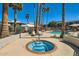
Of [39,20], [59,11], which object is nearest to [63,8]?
[59,11]

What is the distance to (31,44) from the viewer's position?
4.68 metres

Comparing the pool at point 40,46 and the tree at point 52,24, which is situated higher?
the tree at point 52,24

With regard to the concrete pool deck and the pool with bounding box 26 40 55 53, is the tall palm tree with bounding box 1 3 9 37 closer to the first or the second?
the concrete pool deck

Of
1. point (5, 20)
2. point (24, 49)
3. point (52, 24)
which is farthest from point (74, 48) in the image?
point (5, 20)

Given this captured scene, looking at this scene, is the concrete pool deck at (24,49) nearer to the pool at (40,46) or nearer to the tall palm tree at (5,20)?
the pool at (40,46)

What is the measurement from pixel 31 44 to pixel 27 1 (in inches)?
39.8

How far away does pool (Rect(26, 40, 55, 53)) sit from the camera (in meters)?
4.61

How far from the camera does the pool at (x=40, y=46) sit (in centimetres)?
461

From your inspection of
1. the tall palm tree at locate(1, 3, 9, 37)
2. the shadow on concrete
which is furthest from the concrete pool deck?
the tall palm tree at locate(1, 3, 9, 37)

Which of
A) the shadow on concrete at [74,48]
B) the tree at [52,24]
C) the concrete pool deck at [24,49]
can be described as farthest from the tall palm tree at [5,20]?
the shadow on concrete at [74,48]

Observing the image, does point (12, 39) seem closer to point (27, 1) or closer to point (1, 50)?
point (1, 50)

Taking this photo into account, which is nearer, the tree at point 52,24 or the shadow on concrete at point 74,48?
the shadow on concrete at point 74,48

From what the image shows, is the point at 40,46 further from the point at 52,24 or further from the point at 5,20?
the point at 5,20

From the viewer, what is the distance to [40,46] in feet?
15.2
